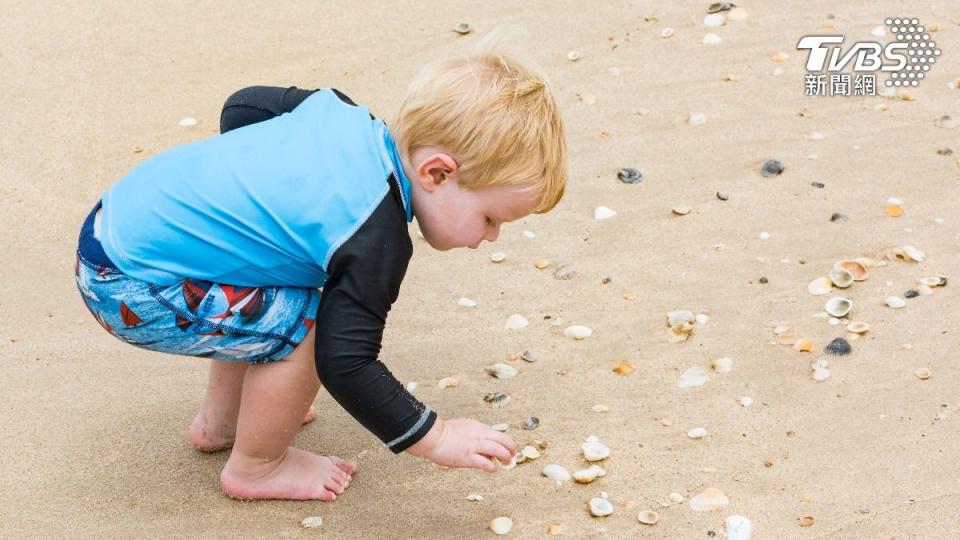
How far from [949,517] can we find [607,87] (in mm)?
2481

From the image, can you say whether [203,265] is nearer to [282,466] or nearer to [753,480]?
[282,466]

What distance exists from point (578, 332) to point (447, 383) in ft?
1.36

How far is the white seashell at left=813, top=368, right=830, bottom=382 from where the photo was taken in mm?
2965

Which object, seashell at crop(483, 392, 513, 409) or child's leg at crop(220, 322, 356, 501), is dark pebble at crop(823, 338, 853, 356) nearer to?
seashell at crop(483, 392, 513, 409)

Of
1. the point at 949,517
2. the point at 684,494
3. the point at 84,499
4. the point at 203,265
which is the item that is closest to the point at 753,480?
the point at 684,494

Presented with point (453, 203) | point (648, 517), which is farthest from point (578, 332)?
point (453, 203)

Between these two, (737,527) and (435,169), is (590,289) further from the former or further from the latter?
(435,169)

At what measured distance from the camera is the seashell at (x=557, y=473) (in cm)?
272

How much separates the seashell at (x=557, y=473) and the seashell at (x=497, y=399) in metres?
0.30

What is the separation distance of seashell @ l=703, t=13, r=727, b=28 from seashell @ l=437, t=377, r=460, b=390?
253 cm

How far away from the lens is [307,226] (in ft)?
7.38

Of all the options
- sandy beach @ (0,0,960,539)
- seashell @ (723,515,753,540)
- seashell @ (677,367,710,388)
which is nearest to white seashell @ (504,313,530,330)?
sandy beach @ (0,0,960,539)

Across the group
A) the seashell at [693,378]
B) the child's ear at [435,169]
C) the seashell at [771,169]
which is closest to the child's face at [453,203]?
the child's ear at [435,169]

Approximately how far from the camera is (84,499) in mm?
2660
